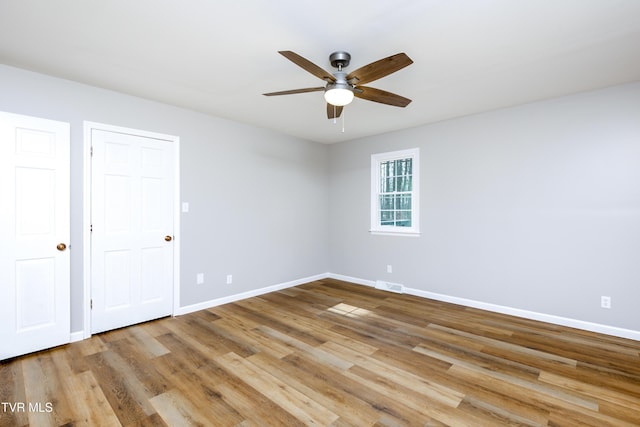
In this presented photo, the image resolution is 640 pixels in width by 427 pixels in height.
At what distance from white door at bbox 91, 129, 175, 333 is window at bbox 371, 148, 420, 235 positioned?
3.19m

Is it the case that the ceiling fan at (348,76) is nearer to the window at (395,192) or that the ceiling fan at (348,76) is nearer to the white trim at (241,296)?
the window at (395,192)

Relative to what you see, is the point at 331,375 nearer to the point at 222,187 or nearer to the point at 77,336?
the point at 77,336

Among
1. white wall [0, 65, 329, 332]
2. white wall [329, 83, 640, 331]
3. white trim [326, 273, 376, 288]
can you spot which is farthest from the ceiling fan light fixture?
white trim [326, 273, 376, 288]

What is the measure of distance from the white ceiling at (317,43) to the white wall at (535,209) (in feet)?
1.52

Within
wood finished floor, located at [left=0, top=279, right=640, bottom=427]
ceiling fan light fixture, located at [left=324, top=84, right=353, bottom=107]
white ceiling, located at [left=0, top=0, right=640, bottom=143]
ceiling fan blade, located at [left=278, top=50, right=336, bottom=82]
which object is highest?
white ceiling, located at [left=0, top=0, right=640, bottom=143]

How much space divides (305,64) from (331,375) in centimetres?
236

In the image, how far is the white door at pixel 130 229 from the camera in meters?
3.24

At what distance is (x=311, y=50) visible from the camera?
2.43 meters

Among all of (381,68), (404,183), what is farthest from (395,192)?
(381,68)

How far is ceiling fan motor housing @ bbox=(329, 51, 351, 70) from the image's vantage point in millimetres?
2418

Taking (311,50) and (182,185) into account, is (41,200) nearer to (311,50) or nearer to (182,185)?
(182,185)

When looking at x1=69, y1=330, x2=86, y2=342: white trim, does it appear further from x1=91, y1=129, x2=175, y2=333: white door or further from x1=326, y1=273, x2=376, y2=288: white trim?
x1=326, y1=273, x2=376, y2=288: white trim

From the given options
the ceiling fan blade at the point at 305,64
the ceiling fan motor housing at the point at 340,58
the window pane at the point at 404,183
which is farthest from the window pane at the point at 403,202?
the ceiling fan blade at the point at 305,64

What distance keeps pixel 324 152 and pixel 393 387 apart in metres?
4.40
